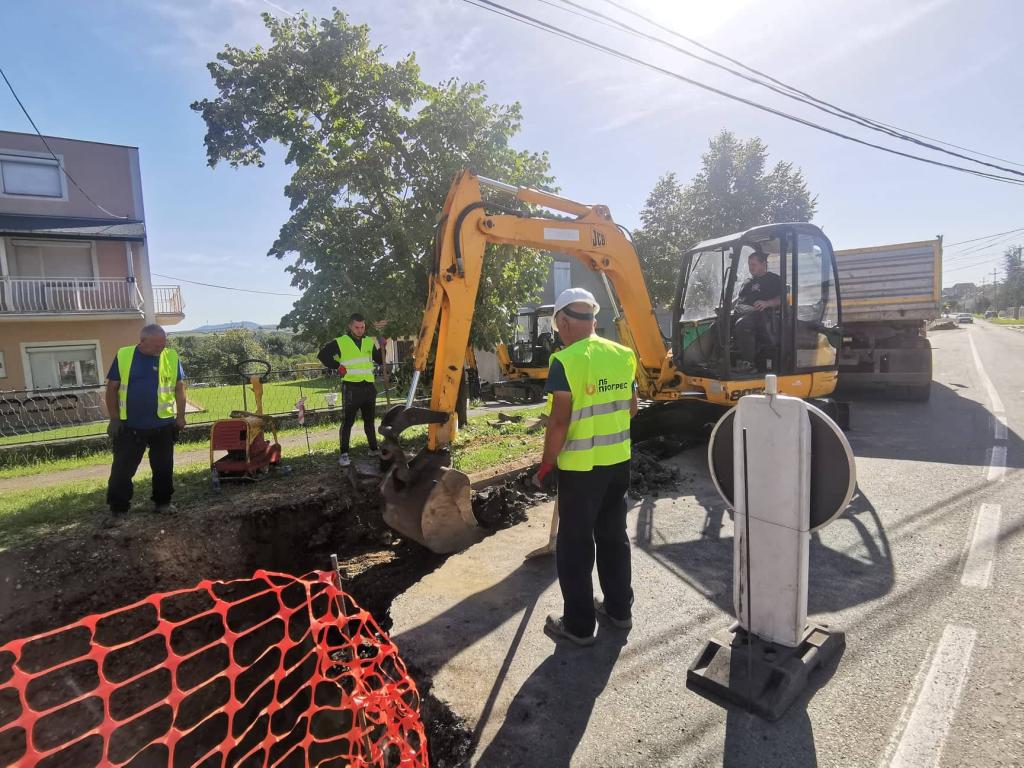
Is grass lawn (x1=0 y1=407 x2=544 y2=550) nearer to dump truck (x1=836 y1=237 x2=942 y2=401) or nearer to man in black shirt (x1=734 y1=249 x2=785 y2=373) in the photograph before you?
man in black shirt (x1=734 y1=249 x2=785 y2=373)

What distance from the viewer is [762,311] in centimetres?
701

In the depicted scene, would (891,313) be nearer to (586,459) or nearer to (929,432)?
(929,432)

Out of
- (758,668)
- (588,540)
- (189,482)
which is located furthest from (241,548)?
(758,668)

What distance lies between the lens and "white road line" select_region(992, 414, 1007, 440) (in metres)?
7.50

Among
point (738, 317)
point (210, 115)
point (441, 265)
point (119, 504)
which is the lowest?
point (119, 504)

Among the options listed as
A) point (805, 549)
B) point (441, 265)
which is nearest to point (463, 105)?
point (441, 265)

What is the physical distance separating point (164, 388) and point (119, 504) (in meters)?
1.25

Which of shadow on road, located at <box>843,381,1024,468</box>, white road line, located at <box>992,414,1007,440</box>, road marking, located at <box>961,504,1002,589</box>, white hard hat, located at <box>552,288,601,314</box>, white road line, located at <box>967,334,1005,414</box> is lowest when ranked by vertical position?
road marking, located at <box>961,504,1002,589</box>

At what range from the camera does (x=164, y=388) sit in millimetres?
5133

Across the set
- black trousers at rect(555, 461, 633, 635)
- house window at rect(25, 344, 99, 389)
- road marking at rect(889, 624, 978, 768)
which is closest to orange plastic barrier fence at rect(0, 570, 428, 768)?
black trousers at rect(555, 461, 633, 635)

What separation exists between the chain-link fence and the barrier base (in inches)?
319

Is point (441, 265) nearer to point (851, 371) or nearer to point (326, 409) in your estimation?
point (326, 409)

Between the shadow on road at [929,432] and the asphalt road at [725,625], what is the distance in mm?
1169

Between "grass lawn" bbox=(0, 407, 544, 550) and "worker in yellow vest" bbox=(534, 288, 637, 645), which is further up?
"worker in yellow vest" bbox=(534, 288, 637, 645)
